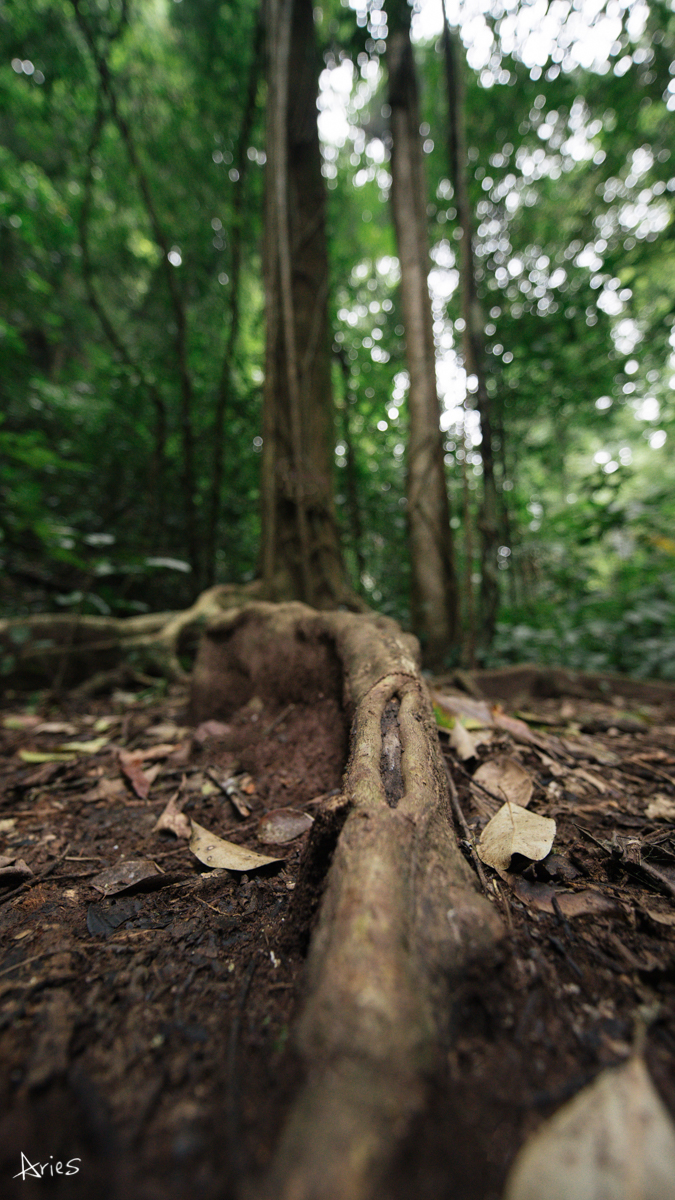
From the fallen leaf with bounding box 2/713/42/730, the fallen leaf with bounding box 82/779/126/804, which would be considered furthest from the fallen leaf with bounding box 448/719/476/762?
the fallen leaf with bounding box 2/713/42/730

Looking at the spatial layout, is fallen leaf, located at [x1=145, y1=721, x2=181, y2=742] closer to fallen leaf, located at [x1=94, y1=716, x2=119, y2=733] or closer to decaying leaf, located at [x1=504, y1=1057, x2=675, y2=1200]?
fallen leaf, located at [x1=94, y1=716, x2=119, y2=733]

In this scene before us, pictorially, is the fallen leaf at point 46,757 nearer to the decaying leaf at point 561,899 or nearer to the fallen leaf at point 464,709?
the fallen leaf at point 464,709

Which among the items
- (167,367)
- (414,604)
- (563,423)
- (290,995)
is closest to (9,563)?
(167,367)

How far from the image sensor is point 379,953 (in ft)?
1.88

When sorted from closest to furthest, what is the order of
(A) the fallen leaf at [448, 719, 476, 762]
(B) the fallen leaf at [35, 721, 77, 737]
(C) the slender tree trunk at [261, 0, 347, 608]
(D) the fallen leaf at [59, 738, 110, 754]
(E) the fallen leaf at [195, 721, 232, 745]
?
1. (A) the fallen leaf at [448, 719, 476, 762]
2. (E) the fallen leaf at [195, 721, 232, 745]
3. (D) the fallen leaf at [59, 738, 110, 754]
4. (B) the fallen leaf at [35, 721, 77, 737]
5. (C) the slender tree trunk at [261, 0, 347, 608]

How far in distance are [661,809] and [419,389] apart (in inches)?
128

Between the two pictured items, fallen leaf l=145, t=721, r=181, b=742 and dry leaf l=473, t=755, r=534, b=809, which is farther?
fallen leaf l=145, t=721, r=181, b=742

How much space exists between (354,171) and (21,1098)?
8.81m

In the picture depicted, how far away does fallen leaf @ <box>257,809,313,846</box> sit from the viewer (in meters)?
1.17

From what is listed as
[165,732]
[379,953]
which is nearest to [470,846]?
[379,953]

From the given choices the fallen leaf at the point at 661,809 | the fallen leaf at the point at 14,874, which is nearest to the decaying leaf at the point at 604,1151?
the fallen leaf at the point at 661,809

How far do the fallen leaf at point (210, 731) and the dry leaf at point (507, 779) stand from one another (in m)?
1.02

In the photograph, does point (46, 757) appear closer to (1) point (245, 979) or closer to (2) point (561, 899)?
(1) point (245, 979)

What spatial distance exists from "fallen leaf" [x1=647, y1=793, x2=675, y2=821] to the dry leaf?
1.01 feet
